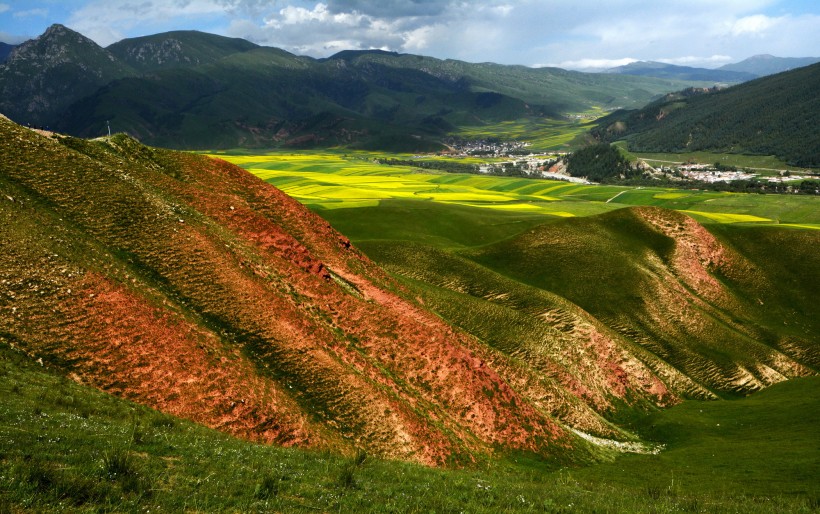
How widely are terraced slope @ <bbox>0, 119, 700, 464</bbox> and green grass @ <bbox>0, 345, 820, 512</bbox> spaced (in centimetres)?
407

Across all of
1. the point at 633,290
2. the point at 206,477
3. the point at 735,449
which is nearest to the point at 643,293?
the point at 633,290

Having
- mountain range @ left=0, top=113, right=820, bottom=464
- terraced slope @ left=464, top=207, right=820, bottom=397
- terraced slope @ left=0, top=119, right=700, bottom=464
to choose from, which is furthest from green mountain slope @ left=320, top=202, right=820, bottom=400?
terraced slope @ left=0, top=119, right=700, bottom=464

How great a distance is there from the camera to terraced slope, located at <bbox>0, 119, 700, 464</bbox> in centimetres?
3098

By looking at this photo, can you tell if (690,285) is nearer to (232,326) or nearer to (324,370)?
(324,370)

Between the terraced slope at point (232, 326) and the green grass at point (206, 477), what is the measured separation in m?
4.07

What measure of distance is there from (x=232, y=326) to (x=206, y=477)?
22.6 metres

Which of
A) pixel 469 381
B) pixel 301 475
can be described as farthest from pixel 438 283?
pixel 301 475

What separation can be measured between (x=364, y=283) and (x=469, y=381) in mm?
18398

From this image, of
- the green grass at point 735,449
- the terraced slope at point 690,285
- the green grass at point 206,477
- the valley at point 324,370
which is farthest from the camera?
the terraced slope at point 690,285

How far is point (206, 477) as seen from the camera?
1709 cm

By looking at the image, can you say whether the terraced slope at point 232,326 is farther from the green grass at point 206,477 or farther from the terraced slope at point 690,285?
the terraced slope at point 690,285

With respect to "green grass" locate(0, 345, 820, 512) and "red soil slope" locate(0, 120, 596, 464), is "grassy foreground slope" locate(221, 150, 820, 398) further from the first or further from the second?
"green grass" locate(0, 345, 820, 512)

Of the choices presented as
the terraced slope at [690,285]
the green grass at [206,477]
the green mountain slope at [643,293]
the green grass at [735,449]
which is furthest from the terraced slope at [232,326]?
the terraced slope at [690,285]

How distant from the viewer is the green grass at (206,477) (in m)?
13.8
